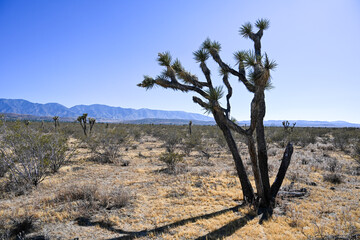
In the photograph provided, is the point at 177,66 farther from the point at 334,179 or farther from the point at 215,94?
the point at 334,179

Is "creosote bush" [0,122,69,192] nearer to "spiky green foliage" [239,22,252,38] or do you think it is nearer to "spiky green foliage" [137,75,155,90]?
"spiky green foliage" [137,75,155,90]

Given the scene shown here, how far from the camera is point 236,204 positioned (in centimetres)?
613

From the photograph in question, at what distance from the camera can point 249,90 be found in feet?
19.2

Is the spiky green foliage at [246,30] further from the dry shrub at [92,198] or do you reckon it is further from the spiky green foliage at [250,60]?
the dry shrub at [92,198]

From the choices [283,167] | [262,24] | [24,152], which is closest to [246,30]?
[262,24]

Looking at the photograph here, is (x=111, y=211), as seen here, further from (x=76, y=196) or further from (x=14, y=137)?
(x=14, y=137)

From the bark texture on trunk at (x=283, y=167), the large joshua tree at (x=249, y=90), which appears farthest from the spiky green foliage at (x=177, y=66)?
the bark texture on trunk at (x=283, y=167)

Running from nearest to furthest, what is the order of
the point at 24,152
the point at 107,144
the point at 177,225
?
the point at 177,225 < the point at 24,152 < the point at 107,144

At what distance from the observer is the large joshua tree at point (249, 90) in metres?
5.05

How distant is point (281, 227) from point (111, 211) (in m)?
4.77

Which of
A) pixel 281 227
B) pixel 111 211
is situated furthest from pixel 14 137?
pixel 281 227

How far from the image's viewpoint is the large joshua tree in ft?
→ 16.6

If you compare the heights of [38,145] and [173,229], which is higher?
[38,145]

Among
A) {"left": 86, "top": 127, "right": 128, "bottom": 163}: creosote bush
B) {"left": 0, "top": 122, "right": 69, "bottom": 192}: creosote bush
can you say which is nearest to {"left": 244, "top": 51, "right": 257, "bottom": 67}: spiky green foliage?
{"left": 0, "top": 122, "right": 69, "bottom": 192}: creosote bush
